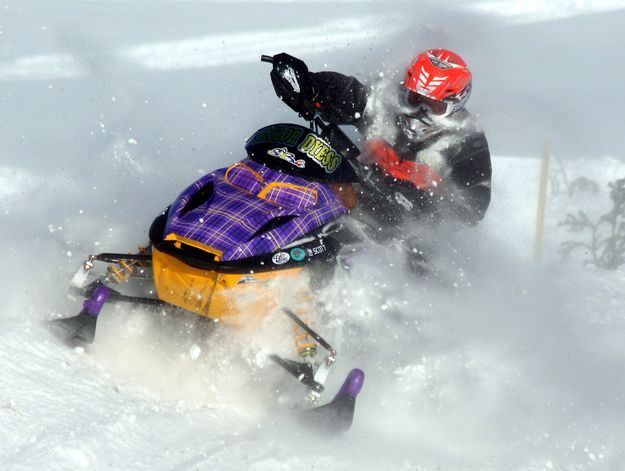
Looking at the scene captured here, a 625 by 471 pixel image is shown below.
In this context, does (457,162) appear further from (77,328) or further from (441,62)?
(77,328)

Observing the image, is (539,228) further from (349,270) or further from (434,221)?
(349,270)

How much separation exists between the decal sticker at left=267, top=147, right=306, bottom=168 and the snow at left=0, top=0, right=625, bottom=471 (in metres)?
0.77

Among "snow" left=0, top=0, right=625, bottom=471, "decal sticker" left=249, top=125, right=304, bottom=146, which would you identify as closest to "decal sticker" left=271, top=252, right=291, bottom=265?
"snow" left=0, top=0, right=625, bottom=471

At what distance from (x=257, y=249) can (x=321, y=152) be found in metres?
1.02

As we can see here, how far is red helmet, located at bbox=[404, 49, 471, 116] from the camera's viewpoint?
5.95m

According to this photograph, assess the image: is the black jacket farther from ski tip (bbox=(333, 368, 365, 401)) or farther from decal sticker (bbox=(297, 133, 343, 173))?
ski tip (bbox=(333, 368, 365, 401))

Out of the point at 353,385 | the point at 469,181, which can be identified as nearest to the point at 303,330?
the point at 353,385

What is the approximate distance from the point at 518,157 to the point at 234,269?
531 centimetres

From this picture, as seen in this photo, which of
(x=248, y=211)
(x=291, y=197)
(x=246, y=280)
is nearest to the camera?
(x=246, y=280)

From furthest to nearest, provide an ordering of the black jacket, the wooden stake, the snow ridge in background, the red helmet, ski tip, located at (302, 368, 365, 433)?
the snow ridge in background
the wooden stake
the black jacket
the red helmet
ski tip, located at (302, 368, 365, 433)

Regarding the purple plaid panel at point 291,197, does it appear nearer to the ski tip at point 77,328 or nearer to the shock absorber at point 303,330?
the shock absorber at point 303,330

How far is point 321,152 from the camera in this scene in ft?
18.2

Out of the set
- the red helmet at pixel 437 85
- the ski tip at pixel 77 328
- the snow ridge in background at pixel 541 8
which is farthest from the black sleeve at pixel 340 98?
the snow ridge in background at pixel 541 8

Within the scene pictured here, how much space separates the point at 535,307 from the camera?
6.72 meters
